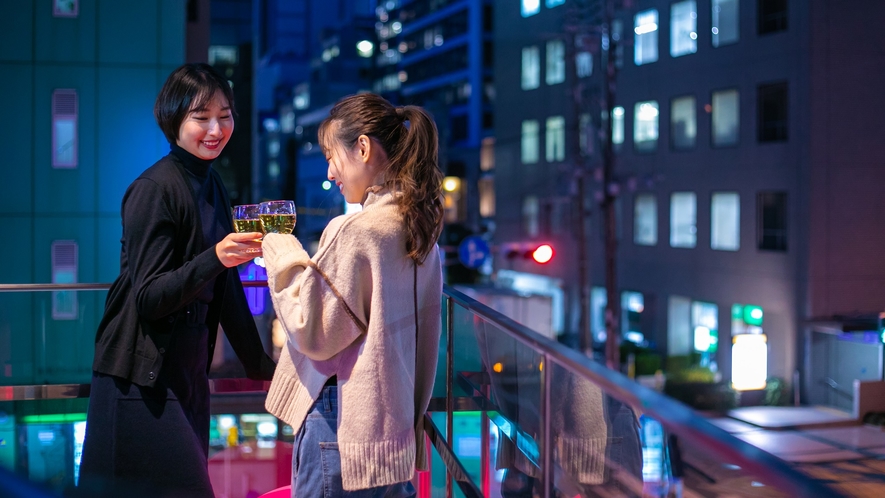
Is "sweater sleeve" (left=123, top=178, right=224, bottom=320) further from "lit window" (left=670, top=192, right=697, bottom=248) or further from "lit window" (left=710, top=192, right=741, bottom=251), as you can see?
"lit window" (left=670, top=192, right=697, bottom=248)

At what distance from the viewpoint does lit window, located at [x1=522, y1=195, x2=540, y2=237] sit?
1077 inches

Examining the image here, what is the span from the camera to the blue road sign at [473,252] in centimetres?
1727

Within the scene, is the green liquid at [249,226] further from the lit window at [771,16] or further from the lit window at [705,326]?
the lit window at [705,326]

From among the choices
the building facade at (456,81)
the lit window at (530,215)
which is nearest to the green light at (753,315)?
the lit window at (530,215)

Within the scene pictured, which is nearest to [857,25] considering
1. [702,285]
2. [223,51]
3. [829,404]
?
[702,285]

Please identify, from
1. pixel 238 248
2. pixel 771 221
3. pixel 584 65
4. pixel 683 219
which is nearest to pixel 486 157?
pixel 584 65

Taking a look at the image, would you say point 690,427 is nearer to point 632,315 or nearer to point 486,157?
point 632,315

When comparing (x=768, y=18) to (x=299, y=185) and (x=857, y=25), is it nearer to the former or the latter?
(x=857, y=25)

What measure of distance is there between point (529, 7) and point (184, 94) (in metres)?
27.0

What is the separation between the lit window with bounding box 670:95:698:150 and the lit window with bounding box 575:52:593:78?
3.75 meters

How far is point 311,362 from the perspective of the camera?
2.04 meters

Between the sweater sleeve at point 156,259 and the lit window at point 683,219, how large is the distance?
64.7 ft

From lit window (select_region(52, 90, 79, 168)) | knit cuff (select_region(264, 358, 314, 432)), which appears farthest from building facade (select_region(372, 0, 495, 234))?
knit cuff (select_region(264, 358, 314, 432))

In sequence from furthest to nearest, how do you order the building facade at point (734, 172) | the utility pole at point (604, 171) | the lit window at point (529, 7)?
the lit window at point (529, 7)
the utility pole at point (604, 171)
the building facade at point (734, 172)
